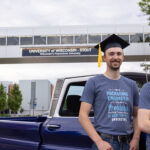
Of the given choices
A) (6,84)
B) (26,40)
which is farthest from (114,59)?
(6,84)

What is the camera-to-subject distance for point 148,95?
2031 mm

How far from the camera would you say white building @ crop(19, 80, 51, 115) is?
10200 cm

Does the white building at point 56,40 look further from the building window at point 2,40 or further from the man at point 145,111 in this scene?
the man at point 145,111

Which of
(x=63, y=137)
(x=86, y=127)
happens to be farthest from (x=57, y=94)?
(x=86, y=127)

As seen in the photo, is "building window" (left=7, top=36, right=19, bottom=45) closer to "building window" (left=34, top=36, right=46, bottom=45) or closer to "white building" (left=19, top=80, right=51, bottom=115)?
"building window" (left=34, top=36, right=46, bottom=45)

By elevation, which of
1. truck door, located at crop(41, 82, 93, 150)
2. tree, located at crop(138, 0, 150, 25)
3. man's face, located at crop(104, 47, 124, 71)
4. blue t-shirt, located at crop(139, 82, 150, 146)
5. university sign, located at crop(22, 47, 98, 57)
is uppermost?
tree, located at crop(138, 0, 150, 25)

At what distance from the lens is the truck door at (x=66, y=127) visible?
10.4ft

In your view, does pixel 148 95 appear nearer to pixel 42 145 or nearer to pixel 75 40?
pixel 42 145

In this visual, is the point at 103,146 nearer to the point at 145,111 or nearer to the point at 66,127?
the point at 145,111

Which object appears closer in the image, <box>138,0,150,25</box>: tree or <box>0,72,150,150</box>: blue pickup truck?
<box>0,72,150,150</box>: blue pickup truck

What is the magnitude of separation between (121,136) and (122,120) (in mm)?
126

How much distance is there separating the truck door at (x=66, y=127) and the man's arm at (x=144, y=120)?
3.98ft

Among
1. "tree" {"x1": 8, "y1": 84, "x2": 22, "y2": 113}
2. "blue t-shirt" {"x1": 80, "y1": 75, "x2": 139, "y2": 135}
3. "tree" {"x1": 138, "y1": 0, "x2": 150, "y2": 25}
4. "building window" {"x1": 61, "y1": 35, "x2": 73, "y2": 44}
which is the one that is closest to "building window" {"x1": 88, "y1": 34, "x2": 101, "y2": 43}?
"building window" {"x1": 61, "y1": 35, "x2": 73, "y2": 44}

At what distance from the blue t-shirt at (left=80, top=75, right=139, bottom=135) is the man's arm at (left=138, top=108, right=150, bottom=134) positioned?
427 mm
